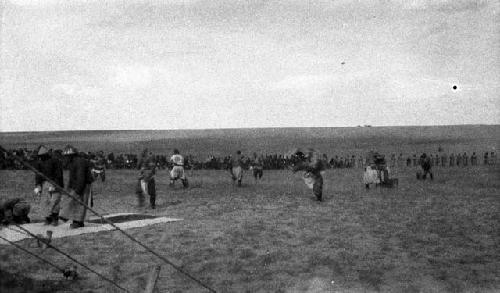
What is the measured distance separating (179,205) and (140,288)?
29.0 ft

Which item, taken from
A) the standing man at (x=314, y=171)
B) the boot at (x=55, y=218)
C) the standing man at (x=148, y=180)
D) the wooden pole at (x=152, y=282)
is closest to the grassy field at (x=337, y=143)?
the standing man at (x=314, y=171)

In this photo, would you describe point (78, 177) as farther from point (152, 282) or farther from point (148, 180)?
point (152, 282)

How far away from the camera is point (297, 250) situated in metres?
9.70

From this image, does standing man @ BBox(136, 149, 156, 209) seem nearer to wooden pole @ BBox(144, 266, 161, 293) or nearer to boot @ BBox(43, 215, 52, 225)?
boot @ BBox(43, 215, 52, 225)

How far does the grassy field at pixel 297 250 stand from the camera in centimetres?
768

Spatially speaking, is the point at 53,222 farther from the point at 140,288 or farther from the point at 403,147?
the point at 403,147

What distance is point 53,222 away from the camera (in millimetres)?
11734

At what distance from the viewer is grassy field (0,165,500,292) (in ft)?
25.2

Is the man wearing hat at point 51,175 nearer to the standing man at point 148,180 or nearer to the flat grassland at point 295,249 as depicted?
the flat grassland at point 295,249

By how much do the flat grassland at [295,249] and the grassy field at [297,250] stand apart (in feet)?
0.06

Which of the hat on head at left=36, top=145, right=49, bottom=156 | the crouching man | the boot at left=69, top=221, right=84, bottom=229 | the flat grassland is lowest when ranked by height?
the flat grassland

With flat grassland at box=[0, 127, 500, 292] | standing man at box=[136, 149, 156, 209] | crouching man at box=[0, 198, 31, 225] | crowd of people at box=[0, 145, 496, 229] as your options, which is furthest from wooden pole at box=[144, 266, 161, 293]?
standing man at box=[136, 149, 156, 209]

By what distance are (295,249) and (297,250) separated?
0.30 feet

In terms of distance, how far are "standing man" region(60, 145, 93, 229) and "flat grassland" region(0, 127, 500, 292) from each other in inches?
34.3
